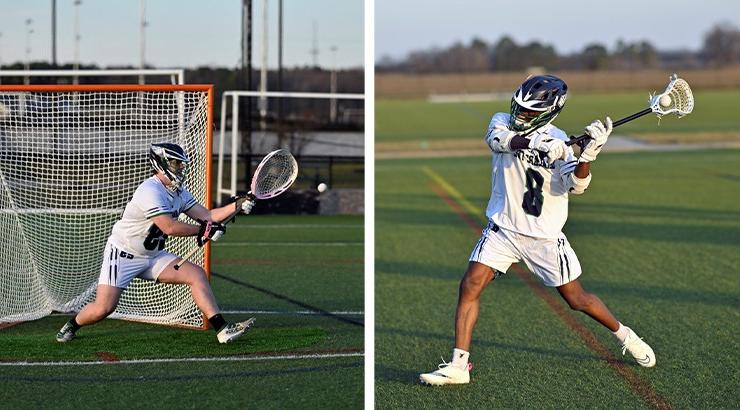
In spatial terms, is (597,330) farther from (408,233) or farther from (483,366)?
(408,233)

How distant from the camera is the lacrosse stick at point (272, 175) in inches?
279

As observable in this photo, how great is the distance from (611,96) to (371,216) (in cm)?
5617

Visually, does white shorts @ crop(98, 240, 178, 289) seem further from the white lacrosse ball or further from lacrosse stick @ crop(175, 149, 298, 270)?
the white lacrosse ball

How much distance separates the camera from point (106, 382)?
21.0 ft

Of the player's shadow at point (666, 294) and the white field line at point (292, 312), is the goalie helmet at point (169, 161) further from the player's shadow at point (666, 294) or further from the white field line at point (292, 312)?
the player's shadow at point (666, 294)

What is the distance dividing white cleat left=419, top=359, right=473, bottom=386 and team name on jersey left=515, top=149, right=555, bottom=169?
1.29 m

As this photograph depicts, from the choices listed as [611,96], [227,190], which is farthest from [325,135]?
[611,96]

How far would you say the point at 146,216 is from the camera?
738cm

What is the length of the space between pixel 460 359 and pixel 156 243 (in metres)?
2.44

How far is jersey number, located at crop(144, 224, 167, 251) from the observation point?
7.54 metres

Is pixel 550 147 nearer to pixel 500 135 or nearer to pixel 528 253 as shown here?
pixel 500 135

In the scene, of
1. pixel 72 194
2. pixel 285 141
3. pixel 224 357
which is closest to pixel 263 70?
pixel 285 141

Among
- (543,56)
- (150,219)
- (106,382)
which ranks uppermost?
(543,56)

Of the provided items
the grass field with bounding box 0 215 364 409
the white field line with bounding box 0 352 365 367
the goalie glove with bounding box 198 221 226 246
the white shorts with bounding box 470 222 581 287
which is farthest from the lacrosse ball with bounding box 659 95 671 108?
the goalie glove with bounding box 198 221 226 246
